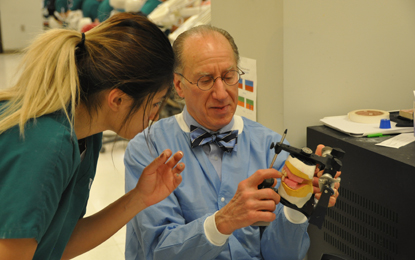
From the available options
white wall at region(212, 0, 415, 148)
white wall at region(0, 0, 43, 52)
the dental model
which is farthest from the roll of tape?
white wall at region(0, 0, 43, 52)

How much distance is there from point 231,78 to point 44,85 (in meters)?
0.88

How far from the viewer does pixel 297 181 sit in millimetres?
1326

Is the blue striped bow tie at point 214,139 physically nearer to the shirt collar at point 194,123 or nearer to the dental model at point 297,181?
the shirt collar at point 194,123

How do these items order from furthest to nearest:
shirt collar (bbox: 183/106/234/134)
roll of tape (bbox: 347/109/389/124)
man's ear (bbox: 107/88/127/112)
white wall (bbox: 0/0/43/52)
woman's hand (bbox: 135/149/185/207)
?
1. white wall (bbox: 0/0/43/52)
2. roll of tape (bbox: 347/109/389/124)
3. shirt collar (bbox: 183/106/234/134)
4. woman's hand (bbox: 135/149/185/207)
5. man's ear (bbox: 107/88/127/112)

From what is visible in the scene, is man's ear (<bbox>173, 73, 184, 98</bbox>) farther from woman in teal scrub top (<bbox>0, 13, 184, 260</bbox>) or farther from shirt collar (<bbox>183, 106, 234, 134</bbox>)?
woman in teal scrub top (<bbox>0, 13, 184, 260</bbox>)

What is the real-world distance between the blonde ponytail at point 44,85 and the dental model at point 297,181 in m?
0.64

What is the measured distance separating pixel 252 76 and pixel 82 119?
1209 mm

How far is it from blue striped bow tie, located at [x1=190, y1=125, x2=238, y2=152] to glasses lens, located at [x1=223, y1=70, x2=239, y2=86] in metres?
0.21

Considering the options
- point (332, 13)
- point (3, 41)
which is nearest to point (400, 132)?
point (332, 13)

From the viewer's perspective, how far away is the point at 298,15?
79.0 inches

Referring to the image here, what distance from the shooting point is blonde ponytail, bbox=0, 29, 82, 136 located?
1095mm

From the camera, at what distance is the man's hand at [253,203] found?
1.39 m

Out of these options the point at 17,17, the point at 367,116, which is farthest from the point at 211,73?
the point at 17,17

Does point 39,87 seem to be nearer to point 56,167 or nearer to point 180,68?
point 56,167
